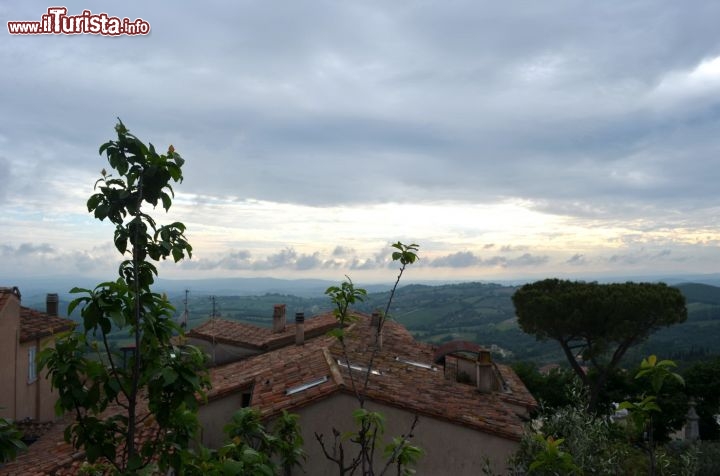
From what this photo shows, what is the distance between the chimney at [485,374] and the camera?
17.8m

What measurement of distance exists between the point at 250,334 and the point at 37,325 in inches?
377

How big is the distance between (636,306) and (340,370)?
838 inches

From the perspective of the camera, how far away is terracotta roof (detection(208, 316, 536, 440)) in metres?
12.3

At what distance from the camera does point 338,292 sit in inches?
252

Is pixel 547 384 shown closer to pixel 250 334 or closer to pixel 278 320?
pixel 278 320

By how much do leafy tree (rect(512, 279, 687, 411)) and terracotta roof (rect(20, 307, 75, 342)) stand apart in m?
25.3

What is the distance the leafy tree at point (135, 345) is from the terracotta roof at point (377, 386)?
14.6ft

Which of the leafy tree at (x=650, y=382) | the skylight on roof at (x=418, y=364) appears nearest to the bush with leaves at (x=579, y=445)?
the leafy tree at (x=650, y=382)

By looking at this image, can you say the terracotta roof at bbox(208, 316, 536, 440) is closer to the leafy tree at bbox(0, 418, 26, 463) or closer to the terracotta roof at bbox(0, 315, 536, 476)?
the terracotta roof at bbox(0, 315, 536, 476)

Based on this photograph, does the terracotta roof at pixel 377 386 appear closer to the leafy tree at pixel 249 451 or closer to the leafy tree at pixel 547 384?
the leafy tree at pixel 249 451

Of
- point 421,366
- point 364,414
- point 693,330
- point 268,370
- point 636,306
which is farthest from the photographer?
point 693,330

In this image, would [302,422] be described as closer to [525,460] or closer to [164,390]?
[525,460]

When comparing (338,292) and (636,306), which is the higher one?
(338,292)

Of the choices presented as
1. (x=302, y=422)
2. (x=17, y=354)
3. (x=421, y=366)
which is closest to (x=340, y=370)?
(x=302, y=422)
